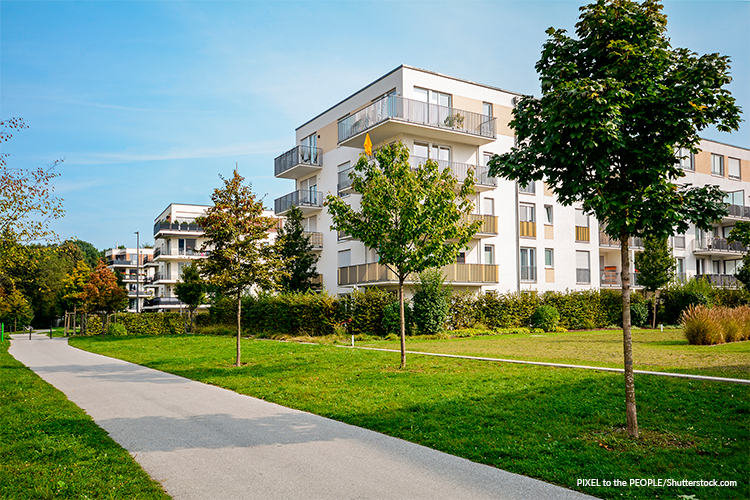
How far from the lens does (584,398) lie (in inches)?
368

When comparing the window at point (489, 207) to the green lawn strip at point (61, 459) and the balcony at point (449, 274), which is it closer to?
the balcony at point (449, 274)

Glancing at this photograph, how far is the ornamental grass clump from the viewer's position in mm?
18062

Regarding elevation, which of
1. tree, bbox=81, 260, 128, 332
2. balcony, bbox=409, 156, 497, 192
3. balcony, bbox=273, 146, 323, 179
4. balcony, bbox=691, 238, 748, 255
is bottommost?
tree, bbox=81, 260, 128, 332

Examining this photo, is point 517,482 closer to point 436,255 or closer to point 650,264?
point 436,255

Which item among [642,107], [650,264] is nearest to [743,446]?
[642,107]

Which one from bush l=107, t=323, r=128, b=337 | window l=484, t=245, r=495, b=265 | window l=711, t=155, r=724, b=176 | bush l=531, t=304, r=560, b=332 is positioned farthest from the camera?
window l=711, t=155, r=724, b=176

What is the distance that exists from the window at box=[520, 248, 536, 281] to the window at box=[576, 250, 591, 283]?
4265 millimetres

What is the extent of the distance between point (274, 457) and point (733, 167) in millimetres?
52639

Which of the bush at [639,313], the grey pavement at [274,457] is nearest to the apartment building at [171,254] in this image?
the bush at [639,313]

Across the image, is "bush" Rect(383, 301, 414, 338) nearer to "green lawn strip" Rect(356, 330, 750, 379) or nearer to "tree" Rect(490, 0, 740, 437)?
"green lawn strip" Rect(356, 330, 750, 379)

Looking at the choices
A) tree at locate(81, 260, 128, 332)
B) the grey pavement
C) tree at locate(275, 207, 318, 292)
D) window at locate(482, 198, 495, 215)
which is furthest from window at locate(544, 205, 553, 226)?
tree at locate(81, 260, 128, 332)

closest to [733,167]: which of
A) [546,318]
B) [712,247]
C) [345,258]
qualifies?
[712,247]

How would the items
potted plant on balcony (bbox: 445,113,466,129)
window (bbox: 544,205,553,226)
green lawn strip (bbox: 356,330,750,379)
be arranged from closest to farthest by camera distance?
1. green lawn strip (bbox: 356,330,750,379)
2. potted plant on balcony (bbox: 445,113,466,129)
3. window (bbox: 544,205,553,226)

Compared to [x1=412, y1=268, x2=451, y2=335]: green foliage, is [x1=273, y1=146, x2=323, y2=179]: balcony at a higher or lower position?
higher
